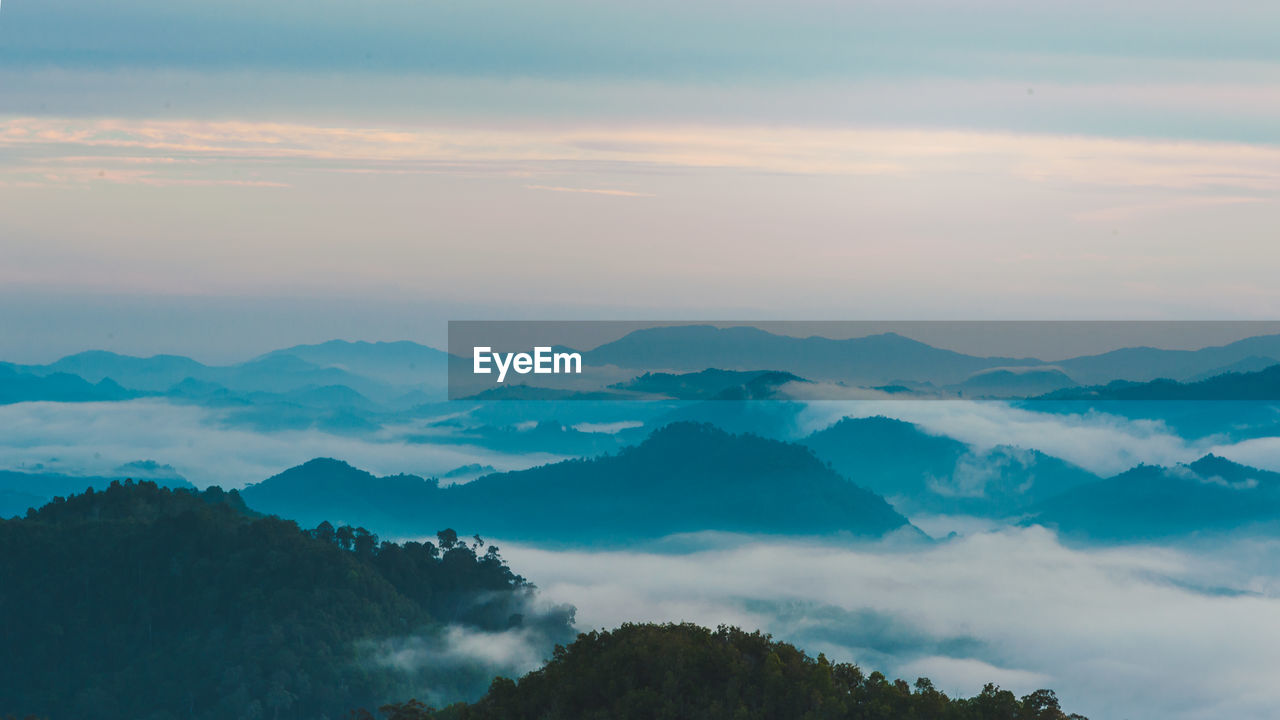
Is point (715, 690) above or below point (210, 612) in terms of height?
above

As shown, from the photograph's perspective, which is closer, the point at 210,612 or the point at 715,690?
the point at 715,690

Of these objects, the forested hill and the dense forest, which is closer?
the dense forest

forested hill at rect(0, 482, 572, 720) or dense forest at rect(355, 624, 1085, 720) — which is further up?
dense forest at rect(355, 624, 1085, 720)

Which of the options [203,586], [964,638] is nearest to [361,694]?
[203,586]

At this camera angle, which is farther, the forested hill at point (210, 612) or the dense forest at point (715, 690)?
the forested hill at point (210, 612)

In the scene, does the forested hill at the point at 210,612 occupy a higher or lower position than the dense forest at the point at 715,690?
lower
